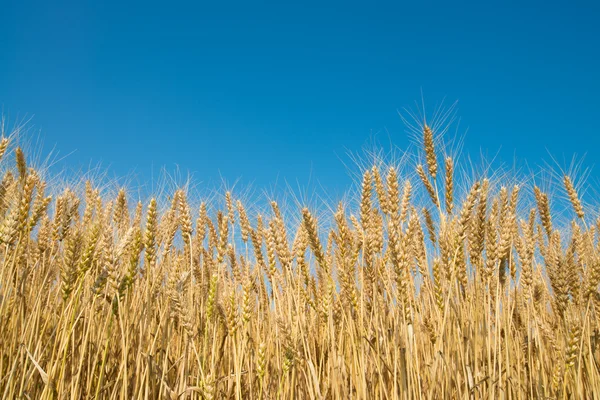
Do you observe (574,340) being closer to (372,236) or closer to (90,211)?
(372,236)

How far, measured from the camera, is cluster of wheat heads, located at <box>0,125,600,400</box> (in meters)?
2.08

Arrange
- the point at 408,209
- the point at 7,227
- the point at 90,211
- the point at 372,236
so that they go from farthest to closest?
the point at 90,211 → the point at 408,209 → the point at 372,236 → the point at 7,227

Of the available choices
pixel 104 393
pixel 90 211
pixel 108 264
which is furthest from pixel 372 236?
pixel 90 211

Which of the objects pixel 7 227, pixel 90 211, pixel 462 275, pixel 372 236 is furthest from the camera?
pixel 90 211

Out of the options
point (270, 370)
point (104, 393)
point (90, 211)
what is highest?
point (90, 211)

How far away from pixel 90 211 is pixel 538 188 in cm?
355

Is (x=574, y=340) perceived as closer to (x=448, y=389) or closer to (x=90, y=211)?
(x=448, y=389)

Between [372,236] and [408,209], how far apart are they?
355 mm

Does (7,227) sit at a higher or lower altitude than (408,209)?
lower

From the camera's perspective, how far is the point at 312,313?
9.93ft

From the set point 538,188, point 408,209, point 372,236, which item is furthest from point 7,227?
point 538,188

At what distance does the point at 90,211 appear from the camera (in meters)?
3.58

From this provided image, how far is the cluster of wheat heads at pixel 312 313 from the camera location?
2.08m

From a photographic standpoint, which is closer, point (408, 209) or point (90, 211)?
point (408, 209)
